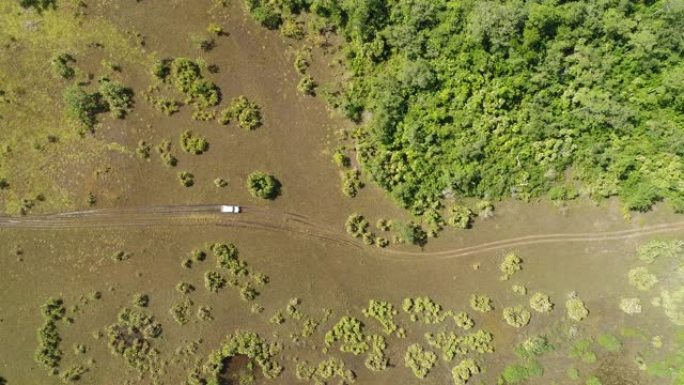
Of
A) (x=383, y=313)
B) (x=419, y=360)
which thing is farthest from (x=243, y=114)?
(x=419, y=360)

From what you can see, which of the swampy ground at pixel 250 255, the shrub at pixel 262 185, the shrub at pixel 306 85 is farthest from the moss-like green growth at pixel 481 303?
the shrub at pixel 306 85

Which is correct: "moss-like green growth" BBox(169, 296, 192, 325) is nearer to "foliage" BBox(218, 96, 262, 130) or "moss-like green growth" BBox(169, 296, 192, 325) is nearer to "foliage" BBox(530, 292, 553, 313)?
"foliage" BBox(218, 96, 262, 130)

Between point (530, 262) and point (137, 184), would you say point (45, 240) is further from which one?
point (530, 262)

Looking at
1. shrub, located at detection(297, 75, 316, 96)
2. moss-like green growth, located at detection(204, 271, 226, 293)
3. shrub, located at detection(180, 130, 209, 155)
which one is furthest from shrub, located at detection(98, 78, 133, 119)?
moss-like green growth, located at detection(204, 271, 226, 293)

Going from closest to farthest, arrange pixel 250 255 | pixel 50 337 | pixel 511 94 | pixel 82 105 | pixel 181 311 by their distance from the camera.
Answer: pixel 511 94 → pixel 50 337 → pixel 82 105 → pixel 181 311 → pixel 250 255

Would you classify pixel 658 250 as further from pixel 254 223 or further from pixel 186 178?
pixel 186 178
